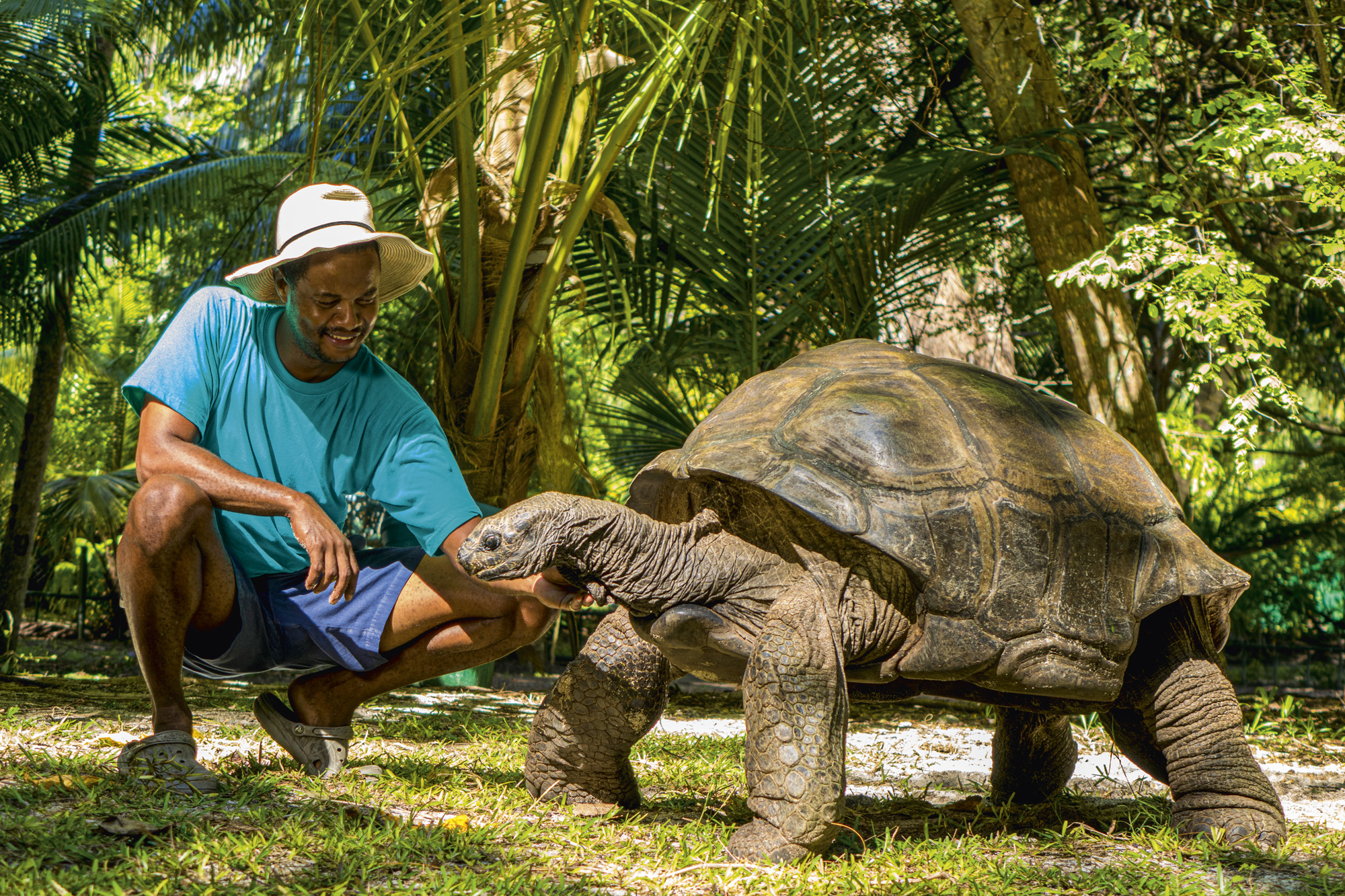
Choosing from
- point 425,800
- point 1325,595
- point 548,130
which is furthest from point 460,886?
point 1325,595

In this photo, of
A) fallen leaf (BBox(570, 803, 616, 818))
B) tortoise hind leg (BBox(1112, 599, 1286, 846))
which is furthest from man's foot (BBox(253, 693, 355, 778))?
tortoise hind leg (BBox(1112, 599, 1286, 846))

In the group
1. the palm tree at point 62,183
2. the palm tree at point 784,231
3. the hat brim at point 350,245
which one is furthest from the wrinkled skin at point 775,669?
the palm tree at point 62,183

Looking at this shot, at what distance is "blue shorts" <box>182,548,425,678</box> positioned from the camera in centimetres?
268

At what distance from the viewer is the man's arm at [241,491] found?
2328 millimetres

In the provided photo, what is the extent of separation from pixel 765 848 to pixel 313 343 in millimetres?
1637

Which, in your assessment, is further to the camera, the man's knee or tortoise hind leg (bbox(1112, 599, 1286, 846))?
tortoise hind leg (bbox(1112, 599, 1286, 846))

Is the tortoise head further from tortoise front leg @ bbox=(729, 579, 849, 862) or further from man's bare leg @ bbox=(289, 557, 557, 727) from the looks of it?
tortoise front leg @ bbox=(729, 579, 849, 862)

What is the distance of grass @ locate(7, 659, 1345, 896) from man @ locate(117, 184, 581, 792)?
269 millimetres

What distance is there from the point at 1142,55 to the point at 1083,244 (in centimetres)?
81

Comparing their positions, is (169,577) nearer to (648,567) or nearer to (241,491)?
(241,491)

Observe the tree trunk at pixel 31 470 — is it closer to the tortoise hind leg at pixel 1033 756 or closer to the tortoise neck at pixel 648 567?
the tortoise neck at pixel 648 567

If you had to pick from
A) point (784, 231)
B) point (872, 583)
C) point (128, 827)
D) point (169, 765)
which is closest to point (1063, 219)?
point (784, 231)

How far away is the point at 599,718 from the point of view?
2.62 m

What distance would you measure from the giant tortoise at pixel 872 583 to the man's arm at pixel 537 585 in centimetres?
10
